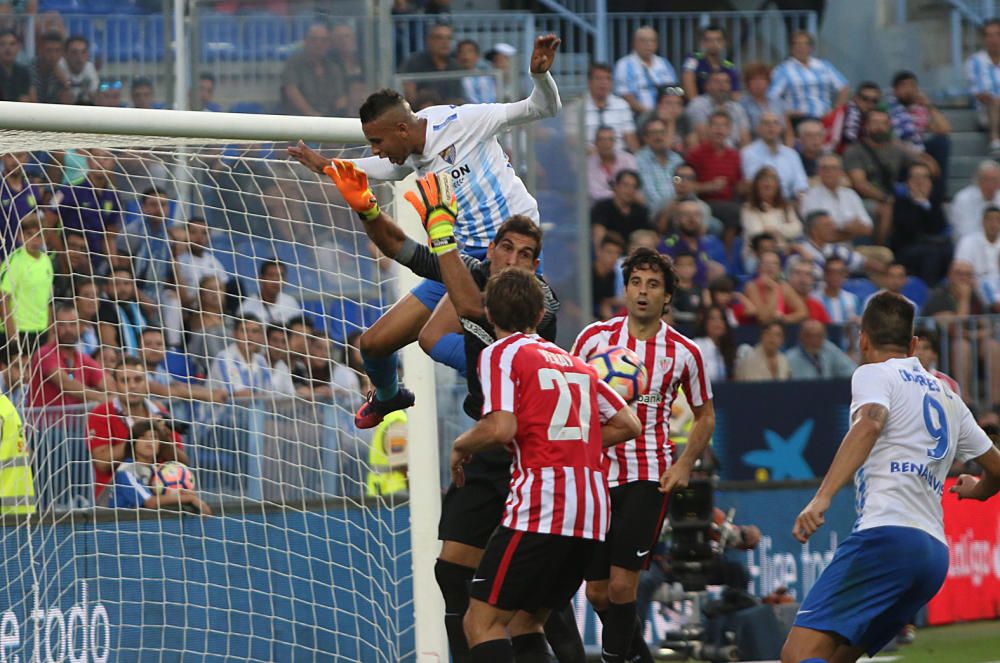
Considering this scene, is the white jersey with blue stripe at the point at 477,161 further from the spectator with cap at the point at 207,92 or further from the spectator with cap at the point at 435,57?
the spectator with cap at the point at 435,57

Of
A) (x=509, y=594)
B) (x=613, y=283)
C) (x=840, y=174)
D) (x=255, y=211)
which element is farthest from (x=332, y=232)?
(x=840, y=174)

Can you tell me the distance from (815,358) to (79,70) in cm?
603

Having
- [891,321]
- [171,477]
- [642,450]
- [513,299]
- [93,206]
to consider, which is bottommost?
[171,477]

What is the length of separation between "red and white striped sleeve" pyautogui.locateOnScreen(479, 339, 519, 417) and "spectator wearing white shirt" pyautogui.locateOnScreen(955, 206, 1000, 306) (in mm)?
9046

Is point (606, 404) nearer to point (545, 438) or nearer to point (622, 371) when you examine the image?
point (545, 438)

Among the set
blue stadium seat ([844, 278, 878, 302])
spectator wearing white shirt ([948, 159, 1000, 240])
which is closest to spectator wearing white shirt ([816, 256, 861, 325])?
blue stadium seat ([844, 278, 878, 302])

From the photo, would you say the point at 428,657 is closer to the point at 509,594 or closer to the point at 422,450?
the point at 422,450

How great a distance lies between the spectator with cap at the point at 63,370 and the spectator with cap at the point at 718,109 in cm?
718

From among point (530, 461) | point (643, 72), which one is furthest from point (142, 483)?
point (643, 72)

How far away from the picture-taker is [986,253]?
14.7m

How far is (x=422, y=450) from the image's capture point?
7996 millimetres

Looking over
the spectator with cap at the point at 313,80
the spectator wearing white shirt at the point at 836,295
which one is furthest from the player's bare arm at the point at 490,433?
the spectator wearing white shirt at the point at 836,295

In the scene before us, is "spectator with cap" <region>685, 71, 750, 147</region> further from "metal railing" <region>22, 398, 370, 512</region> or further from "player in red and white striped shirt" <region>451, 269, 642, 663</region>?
"player in red and white striped shirt" <region>451, 269, 642, 663</region>

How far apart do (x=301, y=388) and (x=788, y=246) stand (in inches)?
244
